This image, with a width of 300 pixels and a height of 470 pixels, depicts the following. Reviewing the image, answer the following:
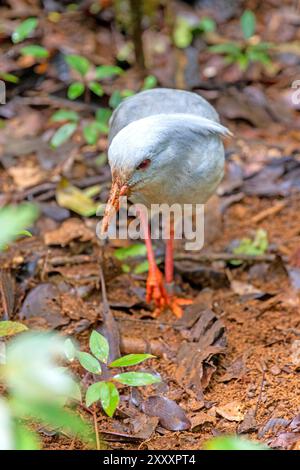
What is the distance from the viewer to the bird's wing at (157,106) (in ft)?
14.5

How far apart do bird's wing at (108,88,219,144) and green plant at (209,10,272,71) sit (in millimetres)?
2519

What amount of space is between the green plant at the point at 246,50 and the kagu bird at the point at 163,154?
2.46 metres

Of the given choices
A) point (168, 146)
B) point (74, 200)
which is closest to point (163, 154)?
point (168, 146)

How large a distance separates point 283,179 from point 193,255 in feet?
4.77

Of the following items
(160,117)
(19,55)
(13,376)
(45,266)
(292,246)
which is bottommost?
(292,246)

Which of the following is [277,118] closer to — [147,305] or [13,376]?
[147,305]

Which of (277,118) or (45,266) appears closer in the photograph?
(45,266)

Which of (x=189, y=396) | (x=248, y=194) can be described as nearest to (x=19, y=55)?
(x=248, y=194)

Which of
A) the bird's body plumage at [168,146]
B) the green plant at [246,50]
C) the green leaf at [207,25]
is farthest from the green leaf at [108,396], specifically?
the green leaf at [207,25]

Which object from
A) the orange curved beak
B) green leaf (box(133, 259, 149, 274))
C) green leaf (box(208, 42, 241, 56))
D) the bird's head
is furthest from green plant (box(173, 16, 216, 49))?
the orange curved beak

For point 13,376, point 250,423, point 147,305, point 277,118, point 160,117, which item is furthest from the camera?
point 277,118

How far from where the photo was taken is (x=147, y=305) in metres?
4.70

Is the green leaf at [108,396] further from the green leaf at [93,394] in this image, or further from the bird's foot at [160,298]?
the bird's foot at [160,298]

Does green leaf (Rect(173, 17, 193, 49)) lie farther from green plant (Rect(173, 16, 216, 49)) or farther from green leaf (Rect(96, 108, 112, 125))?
green leaf (Rect(96, 108, 112, 125))
